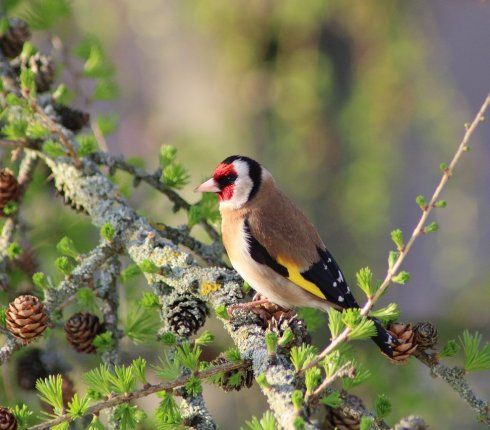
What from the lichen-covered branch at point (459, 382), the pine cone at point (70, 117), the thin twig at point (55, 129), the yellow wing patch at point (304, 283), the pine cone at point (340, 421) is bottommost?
the pine cone at point (340, 421)

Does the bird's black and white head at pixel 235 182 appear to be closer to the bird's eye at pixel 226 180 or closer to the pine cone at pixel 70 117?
the bird's eye at pixel 226 180

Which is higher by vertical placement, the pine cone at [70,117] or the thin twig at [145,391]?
the pine cone at [70,117]

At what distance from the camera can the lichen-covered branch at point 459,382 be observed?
5.73 ft

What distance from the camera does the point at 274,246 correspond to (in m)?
2.57

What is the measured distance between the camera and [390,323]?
1.96 m

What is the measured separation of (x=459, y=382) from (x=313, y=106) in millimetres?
3044

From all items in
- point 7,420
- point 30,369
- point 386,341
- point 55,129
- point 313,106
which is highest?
point 55,129

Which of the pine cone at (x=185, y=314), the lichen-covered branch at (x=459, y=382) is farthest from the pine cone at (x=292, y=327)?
the lichen-covered branch at (x=459, y=382)

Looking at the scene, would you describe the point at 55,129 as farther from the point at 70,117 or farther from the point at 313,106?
the point at 313,106

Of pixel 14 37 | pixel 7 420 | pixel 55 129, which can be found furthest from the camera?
pixel 14 37

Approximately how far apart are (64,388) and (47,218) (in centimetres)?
78

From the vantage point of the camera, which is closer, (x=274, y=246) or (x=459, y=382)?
(x=459, y=382)

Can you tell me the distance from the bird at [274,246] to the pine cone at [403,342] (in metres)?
0.54

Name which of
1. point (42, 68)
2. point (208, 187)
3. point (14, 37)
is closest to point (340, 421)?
point (208, 187)
